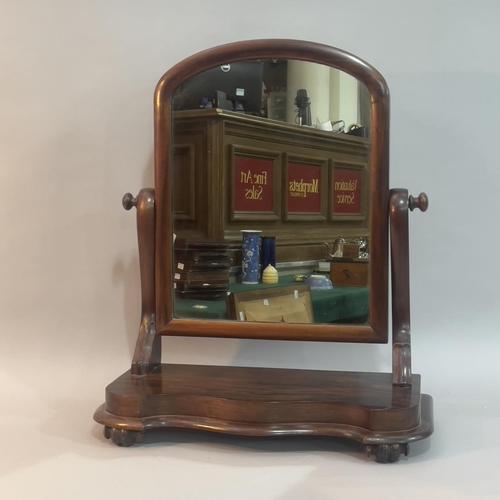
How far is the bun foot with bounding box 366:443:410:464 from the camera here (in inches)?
33.7

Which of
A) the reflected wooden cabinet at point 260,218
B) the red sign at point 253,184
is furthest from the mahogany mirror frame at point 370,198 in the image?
the red sign at point 253,184

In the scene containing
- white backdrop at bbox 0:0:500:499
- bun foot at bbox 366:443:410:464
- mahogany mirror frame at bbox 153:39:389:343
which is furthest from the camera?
white backdrop at bbox 0:0:500:499

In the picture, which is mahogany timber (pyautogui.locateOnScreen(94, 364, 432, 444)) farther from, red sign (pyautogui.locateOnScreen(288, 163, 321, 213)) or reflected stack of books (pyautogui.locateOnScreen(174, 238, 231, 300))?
red sign (pyautogui.locateOnScreen(288, 163, 321, 213))

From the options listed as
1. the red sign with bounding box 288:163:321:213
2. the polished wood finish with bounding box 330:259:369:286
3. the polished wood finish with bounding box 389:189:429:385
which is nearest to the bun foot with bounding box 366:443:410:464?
the polished wood finish with bounding box 389:189:429:385

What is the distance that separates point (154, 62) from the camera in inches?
47.5

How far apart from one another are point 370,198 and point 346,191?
0.04 meters

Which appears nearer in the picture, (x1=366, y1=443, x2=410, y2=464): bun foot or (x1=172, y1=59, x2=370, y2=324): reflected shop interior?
(x1=366, y1=443, x2=410, y2=464): bun foot

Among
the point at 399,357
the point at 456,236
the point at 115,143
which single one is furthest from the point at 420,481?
the point at 115,143

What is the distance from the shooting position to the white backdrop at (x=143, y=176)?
1.15m

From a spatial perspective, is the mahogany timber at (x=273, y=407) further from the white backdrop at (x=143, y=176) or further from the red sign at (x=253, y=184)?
the red sign at (x=253, y=184)

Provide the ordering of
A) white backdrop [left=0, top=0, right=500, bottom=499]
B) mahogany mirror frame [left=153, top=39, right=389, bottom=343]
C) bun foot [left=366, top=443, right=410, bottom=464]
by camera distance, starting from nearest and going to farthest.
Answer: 1. bun foot [left=366, top=443, right=410, bottom=464]
2. mahogany mirror frame [left=153, top=39, right=389, bottom=343]
3. white backdrop [left=0, top=0, right=500, bottom=499]

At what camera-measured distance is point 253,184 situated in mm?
1004

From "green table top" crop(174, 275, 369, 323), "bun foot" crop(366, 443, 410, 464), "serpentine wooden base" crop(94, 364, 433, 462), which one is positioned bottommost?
"bun foot" crop(366, 443, 410, 464)

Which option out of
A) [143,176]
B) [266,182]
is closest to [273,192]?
[266,182]
